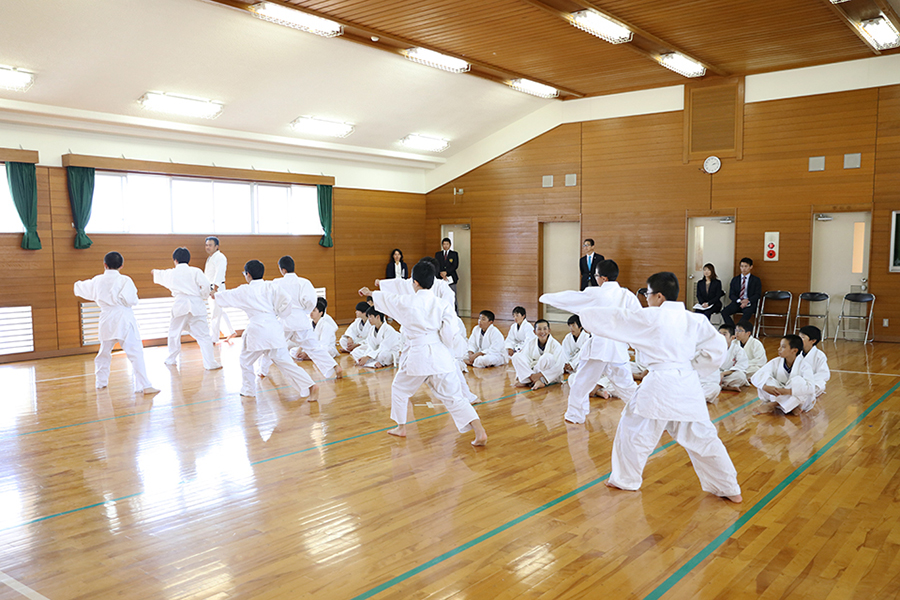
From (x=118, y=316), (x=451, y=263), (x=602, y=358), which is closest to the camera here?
(x=602, y=358)

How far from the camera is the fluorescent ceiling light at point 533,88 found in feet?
36.3

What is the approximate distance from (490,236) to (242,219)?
16.5 feet

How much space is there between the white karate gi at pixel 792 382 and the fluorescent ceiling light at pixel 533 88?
688cm

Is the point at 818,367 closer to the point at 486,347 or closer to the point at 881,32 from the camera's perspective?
the point at 486,347

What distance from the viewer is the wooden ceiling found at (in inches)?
298

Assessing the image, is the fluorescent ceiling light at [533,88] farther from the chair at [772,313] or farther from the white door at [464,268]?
the chair at [772,313]

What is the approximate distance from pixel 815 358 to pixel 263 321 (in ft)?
16.8

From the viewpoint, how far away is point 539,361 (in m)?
7.03

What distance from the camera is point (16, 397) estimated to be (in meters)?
6.64

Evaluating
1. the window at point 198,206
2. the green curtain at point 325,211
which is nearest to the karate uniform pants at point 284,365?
the window at point 198,206

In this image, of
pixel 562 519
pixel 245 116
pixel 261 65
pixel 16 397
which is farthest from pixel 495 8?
pixel 16 397

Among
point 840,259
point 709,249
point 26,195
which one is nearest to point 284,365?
point 26,195

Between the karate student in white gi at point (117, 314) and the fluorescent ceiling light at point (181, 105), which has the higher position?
the fluorescent ceiling light at point (181, 105)

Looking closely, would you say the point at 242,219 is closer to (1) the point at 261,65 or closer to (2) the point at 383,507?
(1) the point at 261,65
